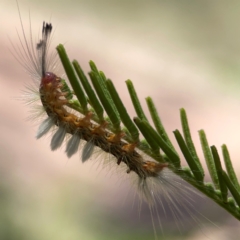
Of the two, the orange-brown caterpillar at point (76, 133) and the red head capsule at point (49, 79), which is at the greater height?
the red head capsule at point (49, 79)

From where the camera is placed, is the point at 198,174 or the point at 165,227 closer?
the point at 198,174

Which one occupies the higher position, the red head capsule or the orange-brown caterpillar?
the red head capsule

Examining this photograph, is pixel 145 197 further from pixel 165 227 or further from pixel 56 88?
pixel 165 227

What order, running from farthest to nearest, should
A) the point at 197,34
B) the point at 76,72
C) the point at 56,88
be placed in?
the point at 197,34, the point at 56,88, the point at 76,72

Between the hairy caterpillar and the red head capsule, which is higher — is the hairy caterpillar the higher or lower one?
the lower one

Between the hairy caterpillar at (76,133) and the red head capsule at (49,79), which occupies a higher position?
the red head capsule at (49,79)

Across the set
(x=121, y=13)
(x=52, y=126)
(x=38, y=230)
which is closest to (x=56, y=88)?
(x=52, y=126)

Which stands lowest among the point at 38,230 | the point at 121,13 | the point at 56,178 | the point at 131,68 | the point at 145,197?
the point at 38,230

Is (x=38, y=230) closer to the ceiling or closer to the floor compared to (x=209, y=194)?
closer to the floor
